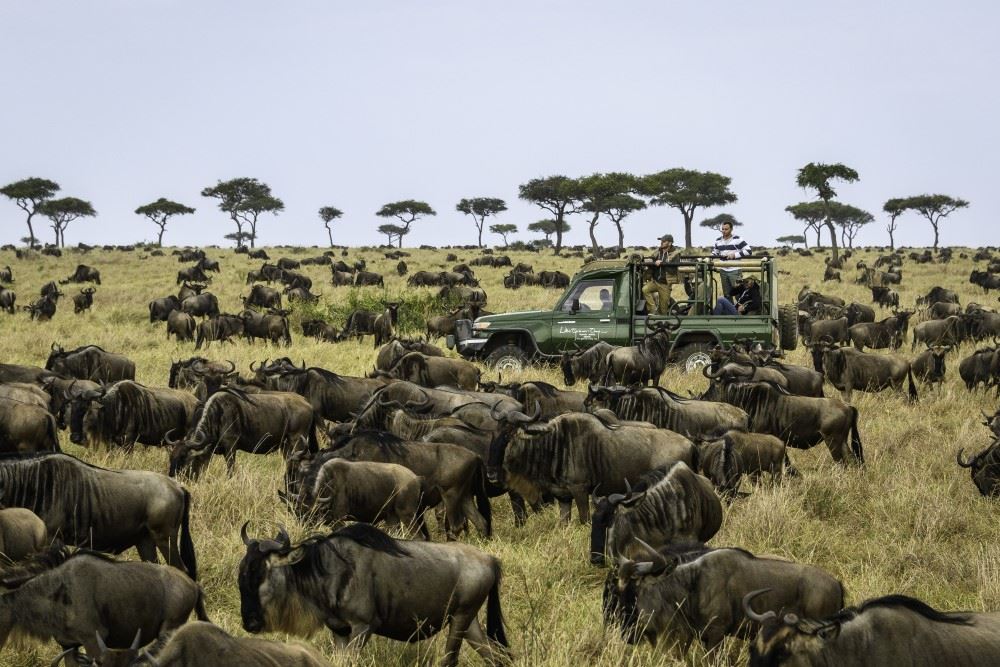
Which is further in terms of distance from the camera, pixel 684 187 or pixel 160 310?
pixel 684 187

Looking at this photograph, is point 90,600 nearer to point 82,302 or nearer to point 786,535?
point 786,535

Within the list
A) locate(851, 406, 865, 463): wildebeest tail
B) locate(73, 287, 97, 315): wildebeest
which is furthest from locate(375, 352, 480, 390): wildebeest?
locate(73, 287, 97, 315): wildebeest

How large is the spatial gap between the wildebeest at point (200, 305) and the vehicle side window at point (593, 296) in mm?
13042

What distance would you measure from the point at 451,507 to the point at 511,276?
2863cm

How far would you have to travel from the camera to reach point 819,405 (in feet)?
29.8

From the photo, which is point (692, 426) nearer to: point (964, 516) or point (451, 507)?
point (964, 516)

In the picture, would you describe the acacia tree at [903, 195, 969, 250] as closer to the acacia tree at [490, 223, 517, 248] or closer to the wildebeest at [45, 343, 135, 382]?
the acacia tree at [490, 223, 517, 248]

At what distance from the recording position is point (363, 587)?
445cm

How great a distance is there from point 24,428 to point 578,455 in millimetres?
4607

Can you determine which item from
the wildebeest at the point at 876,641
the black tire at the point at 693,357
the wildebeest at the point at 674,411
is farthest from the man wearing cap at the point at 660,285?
the wildebeest at the point at 876,641

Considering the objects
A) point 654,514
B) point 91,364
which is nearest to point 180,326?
point 91,364

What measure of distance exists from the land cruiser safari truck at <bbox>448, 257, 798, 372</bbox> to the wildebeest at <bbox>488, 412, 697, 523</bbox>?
23.8 ft

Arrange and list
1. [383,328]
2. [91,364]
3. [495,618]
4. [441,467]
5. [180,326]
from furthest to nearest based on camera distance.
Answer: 1. [180,326]
2. [383,328]
3. [91,364]
4. [441,467]
5. [495,618]

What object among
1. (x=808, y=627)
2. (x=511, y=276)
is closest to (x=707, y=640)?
(x=808, y=627)
